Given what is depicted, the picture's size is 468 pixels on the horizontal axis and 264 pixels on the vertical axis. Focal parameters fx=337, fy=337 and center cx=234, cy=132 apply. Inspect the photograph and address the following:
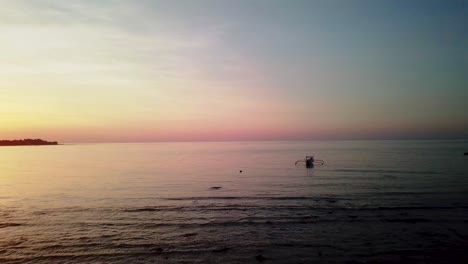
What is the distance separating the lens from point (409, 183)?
5084 centimetres

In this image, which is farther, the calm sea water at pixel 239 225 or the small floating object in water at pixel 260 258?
the calm sea water at pixel 239 225

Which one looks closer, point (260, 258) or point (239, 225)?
point (260, 258)

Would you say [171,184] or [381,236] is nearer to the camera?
[381,236]

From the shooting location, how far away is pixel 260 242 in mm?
22828

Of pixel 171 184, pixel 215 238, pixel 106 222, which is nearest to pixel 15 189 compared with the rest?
pixel 171 184

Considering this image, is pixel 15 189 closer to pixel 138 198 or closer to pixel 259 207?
pixel 138 198

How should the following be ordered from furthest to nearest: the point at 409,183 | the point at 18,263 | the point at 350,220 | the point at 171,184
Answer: the point at 171,184 < the point at 409,183 < the point at 350,220 < the point at 18,263

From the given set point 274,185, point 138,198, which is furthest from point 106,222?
point 274,185

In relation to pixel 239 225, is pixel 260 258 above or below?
below

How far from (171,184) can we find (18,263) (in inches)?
1372

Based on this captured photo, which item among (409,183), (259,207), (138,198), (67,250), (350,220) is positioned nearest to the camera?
(67,250)

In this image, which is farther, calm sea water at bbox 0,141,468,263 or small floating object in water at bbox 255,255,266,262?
calm sea water at bbox 0,141,468,263

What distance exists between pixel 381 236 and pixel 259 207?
13.2 metres

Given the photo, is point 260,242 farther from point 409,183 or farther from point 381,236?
point 409,183
